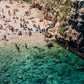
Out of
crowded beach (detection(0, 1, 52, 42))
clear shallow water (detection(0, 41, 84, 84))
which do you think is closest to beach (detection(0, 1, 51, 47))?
crowded beach (detection(0, 1, 52, 42))

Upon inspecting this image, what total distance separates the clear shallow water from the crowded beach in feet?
19.0

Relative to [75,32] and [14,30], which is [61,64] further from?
[14,30]

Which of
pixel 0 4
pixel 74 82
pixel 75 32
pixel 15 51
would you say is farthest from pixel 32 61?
pixel 0 4

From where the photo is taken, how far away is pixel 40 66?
930 inches

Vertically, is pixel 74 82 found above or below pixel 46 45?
below

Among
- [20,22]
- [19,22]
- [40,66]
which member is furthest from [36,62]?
[19,22]

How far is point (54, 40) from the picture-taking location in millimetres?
32375

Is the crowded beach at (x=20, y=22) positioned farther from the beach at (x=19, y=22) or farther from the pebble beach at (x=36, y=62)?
the pebble beach at (x=36, y=62)

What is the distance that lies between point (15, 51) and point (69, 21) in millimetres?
12186

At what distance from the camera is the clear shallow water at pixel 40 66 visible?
20.7 m

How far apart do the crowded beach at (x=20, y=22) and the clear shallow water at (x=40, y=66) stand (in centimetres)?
580

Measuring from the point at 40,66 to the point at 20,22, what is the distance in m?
20.7

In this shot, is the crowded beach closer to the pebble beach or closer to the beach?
the beach

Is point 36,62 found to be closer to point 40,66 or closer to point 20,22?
point 40,66
